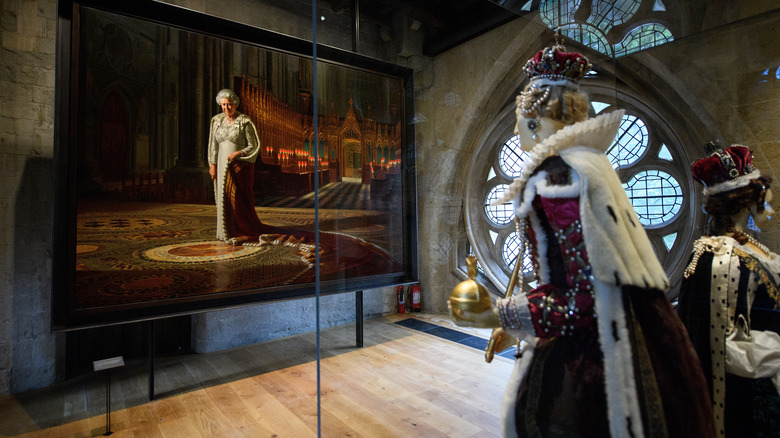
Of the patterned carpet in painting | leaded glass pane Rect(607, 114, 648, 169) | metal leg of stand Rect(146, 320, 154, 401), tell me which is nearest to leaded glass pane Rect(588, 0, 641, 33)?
leaded glass pane Rect(607, 114, 648, 169)

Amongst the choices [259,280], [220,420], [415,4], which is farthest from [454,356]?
[259,280]

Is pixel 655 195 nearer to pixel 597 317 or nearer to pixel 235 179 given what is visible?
pixel 597 317

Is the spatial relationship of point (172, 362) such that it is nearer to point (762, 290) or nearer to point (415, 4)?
point (415, 4)

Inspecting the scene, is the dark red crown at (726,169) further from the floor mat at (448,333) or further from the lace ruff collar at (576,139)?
the floor mat at (448,333)

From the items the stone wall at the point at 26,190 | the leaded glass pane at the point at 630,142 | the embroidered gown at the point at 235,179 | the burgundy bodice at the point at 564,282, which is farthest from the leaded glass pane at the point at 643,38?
the stone wall at the point at 26,190

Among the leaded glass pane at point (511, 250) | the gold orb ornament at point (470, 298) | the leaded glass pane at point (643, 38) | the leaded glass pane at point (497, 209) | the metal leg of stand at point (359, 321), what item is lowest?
the metal leg of stand at point (359, 321)

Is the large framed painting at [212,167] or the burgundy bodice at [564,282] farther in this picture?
the large framed painting at [212,167]

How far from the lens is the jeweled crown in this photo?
1.02m

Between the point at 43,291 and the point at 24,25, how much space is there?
2216 mm

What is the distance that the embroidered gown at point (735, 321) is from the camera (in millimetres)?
1253

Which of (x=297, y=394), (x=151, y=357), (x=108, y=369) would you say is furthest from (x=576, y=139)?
(x=151, y=357)

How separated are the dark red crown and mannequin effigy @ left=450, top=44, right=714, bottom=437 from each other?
68 centimetres

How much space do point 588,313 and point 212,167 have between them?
11.2 feet

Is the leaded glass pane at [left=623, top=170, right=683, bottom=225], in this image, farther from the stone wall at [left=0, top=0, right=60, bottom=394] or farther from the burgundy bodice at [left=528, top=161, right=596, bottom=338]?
the stone wall at [left=0, top=0, right=60, bottom=394]
